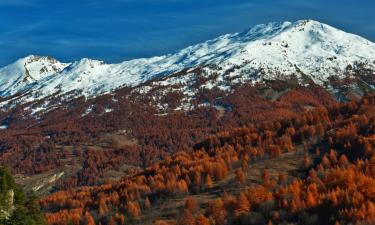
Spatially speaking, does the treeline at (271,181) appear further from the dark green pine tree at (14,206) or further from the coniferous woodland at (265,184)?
the dark green pine tree at (14,206)

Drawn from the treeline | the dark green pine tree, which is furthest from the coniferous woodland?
the dark green pine tree

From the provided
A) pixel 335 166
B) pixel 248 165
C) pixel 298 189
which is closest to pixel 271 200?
pixel 298 189

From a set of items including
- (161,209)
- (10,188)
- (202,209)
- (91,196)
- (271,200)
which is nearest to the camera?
(10,188)

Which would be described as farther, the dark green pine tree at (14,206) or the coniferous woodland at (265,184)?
the coniferous woodland at (265,184)

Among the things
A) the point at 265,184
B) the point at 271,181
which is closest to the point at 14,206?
the point at 265,184

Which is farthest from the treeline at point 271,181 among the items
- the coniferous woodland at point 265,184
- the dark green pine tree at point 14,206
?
the dark green pine tree at point 14,206

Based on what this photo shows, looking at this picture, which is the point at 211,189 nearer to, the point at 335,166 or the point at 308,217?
the point at 335,166

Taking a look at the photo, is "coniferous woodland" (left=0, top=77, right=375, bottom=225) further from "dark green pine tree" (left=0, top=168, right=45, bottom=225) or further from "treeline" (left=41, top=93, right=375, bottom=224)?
"dark green pine tree" (left=0, top=168, right=45, bottom=225)

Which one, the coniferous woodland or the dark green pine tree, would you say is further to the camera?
the coniferous woodland

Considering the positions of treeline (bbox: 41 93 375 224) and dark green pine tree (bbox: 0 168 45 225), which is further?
treeline (bbox: 41 93 375 224)
